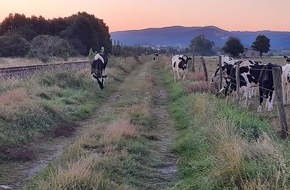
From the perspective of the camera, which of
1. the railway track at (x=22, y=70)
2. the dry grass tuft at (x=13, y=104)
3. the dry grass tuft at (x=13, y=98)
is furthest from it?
the railway track at (x=22, y=70)

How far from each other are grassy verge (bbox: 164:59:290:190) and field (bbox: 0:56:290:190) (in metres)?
0.02

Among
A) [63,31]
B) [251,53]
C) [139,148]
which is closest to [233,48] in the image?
[251,53]

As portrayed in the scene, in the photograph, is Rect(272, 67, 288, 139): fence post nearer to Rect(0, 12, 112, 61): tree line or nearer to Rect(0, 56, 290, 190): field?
Rect(0, 56, 290, 190): field

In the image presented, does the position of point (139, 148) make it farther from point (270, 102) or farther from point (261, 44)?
point (261, 44)

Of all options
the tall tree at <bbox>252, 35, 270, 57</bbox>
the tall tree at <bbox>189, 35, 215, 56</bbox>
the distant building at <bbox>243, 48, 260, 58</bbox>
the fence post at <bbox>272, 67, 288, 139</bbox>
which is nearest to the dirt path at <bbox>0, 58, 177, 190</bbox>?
the fence post at <bbox>272, 67, 288, 139</bbox>

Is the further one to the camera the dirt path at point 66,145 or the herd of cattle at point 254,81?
the herd of cattle at point 254,81

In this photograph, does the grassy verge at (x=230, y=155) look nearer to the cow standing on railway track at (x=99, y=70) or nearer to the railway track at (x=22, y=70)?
the cow standing on railway track at (x=99, y=70)

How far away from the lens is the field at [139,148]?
6883mm

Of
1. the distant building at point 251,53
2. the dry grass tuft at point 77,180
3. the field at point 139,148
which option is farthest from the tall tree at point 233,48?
the dry grass tuft at point 77,180

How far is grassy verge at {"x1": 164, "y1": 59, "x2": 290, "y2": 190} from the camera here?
255 inches

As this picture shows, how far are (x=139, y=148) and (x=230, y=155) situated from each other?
3.29 metres

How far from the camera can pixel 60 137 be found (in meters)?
12.5

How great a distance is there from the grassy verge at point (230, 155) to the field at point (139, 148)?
0.02 m

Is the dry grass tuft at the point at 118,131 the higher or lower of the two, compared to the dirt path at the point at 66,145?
higher
